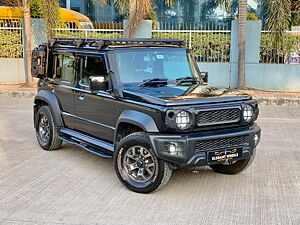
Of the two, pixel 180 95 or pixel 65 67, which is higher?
pixel 65 67

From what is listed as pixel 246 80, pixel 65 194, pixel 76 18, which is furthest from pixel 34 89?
pixel 65 194

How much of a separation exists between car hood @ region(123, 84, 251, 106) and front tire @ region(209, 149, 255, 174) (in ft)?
3.15

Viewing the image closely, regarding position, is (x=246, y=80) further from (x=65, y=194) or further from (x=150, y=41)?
(x=65, y=194)

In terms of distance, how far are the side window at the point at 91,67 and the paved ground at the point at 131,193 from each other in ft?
4.51

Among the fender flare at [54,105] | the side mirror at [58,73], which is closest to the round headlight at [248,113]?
the fender flare at [54,105]

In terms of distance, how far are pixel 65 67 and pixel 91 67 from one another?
887 millimetres

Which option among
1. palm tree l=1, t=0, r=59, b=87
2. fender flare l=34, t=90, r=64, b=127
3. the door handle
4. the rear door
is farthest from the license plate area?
palm tree l=1, t=0, r=59, b=87

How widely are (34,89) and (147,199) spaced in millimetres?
10828

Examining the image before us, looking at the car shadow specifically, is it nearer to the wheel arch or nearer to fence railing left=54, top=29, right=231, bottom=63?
the wheel arch

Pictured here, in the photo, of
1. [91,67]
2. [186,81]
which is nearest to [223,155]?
[186,81]

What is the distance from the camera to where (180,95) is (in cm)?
504

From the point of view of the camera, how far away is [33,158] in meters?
6.70

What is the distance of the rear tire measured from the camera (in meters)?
6.94

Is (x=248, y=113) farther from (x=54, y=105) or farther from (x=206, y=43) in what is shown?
(x=206, y=43)
